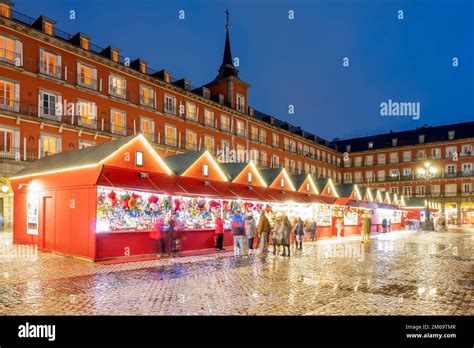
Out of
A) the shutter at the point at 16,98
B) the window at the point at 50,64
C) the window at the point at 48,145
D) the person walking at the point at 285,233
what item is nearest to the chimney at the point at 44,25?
the window at the point at 50,64

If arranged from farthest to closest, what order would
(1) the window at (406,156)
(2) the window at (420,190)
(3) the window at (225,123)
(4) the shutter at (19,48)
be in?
(1) the window at (406,156) < (2) the window at (420,190) < (3) the window at (225,123) < (4) the shutter at (19,48)

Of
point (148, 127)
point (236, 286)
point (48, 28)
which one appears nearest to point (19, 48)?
point (48, 28)

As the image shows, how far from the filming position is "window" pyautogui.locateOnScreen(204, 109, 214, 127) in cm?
4566

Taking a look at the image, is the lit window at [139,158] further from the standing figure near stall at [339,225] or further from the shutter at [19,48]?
the standing figure near stall at [339,225]

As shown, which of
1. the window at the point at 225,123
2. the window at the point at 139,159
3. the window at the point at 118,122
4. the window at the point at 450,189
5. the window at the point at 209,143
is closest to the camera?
the window at the point at 139,159

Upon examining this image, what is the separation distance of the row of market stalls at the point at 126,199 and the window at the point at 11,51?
12561mm

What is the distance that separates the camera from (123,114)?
36250mm

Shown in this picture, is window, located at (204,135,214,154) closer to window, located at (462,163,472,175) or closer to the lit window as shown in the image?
the lit window

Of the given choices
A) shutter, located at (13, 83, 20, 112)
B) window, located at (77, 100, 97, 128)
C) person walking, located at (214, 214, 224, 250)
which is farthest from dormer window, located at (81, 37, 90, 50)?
person walking, located at (214, 214, 224, 250)

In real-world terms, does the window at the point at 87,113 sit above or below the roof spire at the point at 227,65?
below

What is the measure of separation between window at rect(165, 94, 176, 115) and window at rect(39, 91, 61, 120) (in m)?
12.2

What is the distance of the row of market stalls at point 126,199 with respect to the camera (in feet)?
47.5

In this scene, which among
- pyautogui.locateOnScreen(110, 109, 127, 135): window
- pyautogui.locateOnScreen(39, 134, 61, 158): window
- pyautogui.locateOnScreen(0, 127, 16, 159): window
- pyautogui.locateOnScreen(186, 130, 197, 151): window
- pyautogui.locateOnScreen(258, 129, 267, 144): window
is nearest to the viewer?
pyautogui.locateOnScreen(0, 127, 16, 159): window

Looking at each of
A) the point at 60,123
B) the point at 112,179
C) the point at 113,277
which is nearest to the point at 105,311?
the point at 113,277
